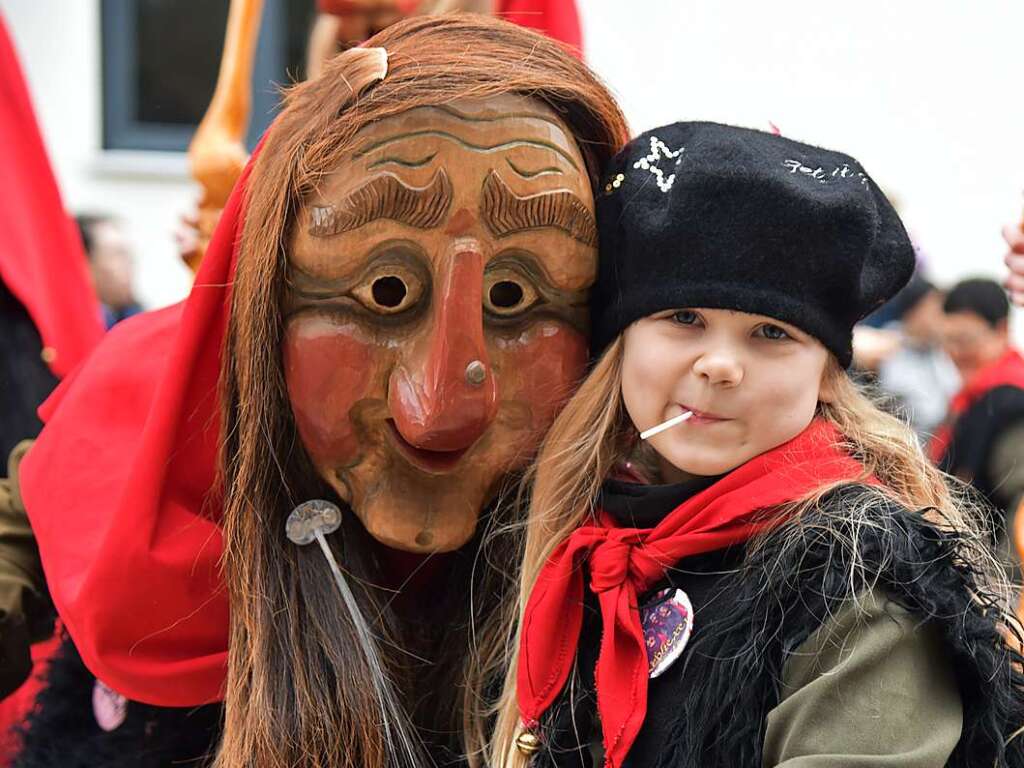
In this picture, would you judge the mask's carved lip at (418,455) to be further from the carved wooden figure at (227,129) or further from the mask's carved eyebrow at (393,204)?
the carved wooden figure at (227,129)

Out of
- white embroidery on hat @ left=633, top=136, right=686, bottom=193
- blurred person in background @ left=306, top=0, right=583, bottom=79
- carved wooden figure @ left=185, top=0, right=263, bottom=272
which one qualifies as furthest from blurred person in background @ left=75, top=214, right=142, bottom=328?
white embroidery on hat @ left=633, top=136, right=686, bottom=193

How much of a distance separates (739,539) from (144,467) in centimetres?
61

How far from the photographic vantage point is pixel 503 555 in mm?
1393

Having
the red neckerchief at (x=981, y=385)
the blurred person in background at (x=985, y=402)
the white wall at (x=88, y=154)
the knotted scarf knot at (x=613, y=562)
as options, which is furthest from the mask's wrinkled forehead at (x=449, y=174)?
the white wall at (x=88, y=154)

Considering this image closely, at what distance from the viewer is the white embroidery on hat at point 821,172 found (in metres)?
1.18

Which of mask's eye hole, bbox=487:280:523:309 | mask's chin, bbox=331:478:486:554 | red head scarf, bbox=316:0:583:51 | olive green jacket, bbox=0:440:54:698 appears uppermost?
red head scarf, bbox=316:0:583:51

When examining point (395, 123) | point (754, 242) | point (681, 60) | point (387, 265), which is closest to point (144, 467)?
point (387, 265)

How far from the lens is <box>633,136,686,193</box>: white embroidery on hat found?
122cm

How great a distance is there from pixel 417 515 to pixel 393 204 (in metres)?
0.31

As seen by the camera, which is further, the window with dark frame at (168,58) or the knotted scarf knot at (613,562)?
the window with dark frame at (168,58)

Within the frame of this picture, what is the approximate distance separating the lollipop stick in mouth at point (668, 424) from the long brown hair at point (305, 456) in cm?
25

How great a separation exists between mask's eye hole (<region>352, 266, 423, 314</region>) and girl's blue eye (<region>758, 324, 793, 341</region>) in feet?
1.08

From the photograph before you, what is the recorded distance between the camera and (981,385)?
3.25m

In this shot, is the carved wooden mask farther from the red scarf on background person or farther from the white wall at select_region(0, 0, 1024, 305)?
the white wall at select_region(0, 0, 1024, 305)
